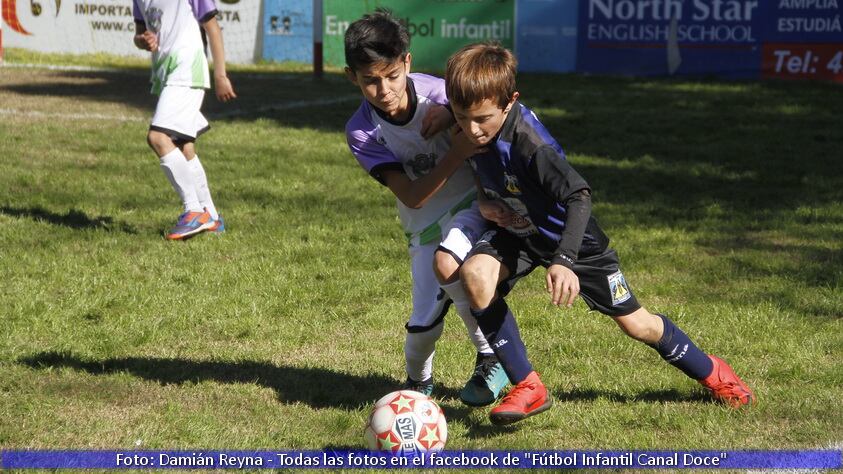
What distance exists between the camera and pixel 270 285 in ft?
20.6

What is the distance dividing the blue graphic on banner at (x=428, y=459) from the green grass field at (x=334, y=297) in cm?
8

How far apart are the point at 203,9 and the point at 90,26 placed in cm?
1451

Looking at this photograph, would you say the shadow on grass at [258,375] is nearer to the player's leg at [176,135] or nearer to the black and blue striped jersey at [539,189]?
the black and blue striped jersey at [539,189]

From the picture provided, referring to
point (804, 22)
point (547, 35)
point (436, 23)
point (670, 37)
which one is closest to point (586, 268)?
point (804, 22)

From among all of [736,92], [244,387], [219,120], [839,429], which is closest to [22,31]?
[219,120]

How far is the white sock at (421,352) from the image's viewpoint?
4.38 metres

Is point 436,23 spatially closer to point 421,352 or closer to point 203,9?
point 203,9

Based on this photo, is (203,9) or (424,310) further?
(203,9)

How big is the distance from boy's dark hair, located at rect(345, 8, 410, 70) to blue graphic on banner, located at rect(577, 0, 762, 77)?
14.2 metres

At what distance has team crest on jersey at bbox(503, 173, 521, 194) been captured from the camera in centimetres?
396

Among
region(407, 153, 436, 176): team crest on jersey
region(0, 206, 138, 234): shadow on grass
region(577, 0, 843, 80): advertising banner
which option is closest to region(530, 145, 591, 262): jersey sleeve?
region(407, 153, 436, 176): team crest on jersey

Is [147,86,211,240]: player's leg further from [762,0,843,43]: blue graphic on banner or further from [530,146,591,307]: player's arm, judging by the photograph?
[762,0,843,43]: blue graphic on banner

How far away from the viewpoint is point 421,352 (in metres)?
4.45

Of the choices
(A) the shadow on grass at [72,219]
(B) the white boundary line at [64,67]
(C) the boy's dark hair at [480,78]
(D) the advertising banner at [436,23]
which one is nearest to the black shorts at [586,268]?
(C) the boy's dark hair at [480,78]
